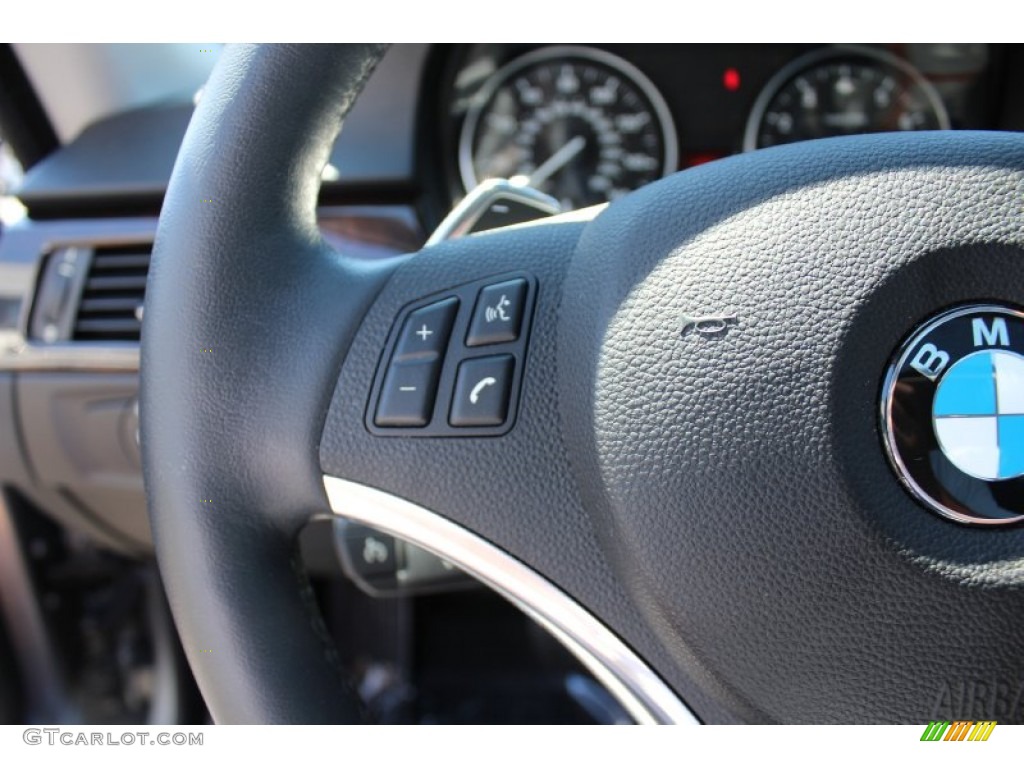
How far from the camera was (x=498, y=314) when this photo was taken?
2.26 feet

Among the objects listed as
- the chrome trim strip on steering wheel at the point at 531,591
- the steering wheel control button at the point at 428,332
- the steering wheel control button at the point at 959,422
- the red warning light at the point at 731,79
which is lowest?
the chrome trim strip on steering wheel at the point at 531,591

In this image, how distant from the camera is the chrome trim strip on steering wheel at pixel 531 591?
0.67 meters

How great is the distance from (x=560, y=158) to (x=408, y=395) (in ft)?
3.61

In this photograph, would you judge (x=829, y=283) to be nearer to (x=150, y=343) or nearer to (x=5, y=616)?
(x=150, y=343)

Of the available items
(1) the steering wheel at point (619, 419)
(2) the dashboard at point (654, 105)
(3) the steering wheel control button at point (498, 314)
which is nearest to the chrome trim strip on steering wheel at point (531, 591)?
(1) the steering wheel at point (619, 419)

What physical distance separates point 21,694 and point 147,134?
0.91 metres

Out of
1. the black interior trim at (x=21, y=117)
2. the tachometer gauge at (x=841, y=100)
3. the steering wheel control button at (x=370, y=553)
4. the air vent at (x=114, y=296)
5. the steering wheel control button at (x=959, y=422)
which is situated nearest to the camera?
the steering wheel control button at (x=959, y=422)

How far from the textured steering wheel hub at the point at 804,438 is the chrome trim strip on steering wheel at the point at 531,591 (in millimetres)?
41

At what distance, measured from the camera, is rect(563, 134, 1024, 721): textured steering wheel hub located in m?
0.61

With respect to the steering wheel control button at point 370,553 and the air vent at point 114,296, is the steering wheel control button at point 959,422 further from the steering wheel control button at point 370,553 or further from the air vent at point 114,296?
the air vent at point 114,296

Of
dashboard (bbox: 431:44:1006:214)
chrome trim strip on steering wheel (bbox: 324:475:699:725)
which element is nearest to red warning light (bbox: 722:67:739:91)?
dashboard (bbox: 431:44:1006:214)

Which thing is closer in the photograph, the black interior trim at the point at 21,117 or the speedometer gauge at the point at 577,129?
the black interior trim at the point at 21,117
